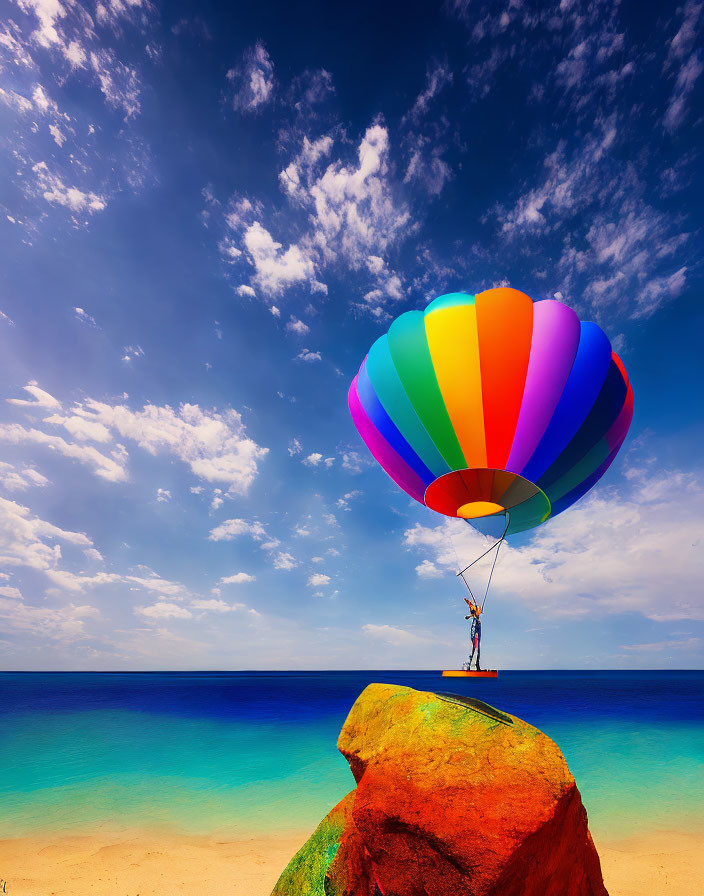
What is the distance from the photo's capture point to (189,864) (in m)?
9.75

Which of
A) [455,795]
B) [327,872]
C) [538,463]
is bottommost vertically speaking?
[327,872]

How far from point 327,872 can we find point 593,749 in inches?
957

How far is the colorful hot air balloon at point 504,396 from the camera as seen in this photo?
360 inches

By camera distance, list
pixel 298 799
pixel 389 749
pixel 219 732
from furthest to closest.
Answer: pixel 219 732 < pixel 298 799 < pixel 389 749

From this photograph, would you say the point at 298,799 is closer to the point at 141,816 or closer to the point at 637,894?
the point at 141,816

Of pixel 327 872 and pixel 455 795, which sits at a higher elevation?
pixel 455 795

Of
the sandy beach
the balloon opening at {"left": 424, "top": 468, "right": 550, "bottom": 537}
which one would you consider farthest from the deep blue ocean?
the balloon opening at {"left": 424, "top": 468, "right": 550, "bottom": 537}

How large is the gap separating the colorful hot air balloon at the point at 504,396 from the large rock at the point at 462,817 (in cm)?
528

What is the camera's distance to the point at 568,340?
364 inches

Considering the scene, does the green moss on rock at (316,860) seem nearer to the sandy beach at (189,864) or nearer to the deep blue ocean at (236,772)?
the sandy beach at (189,864)

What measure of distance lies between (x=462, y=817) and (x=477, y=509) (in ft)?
22.4

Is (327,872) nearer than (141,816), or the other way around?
(327,872)

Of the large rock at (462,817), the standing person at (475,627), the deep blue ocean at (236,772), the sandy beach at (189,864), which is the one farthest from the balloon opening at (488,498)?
the deep blue ocean at (236,772)

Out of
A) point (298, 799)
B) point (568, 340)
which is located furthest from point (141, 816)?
point (568, 340)
